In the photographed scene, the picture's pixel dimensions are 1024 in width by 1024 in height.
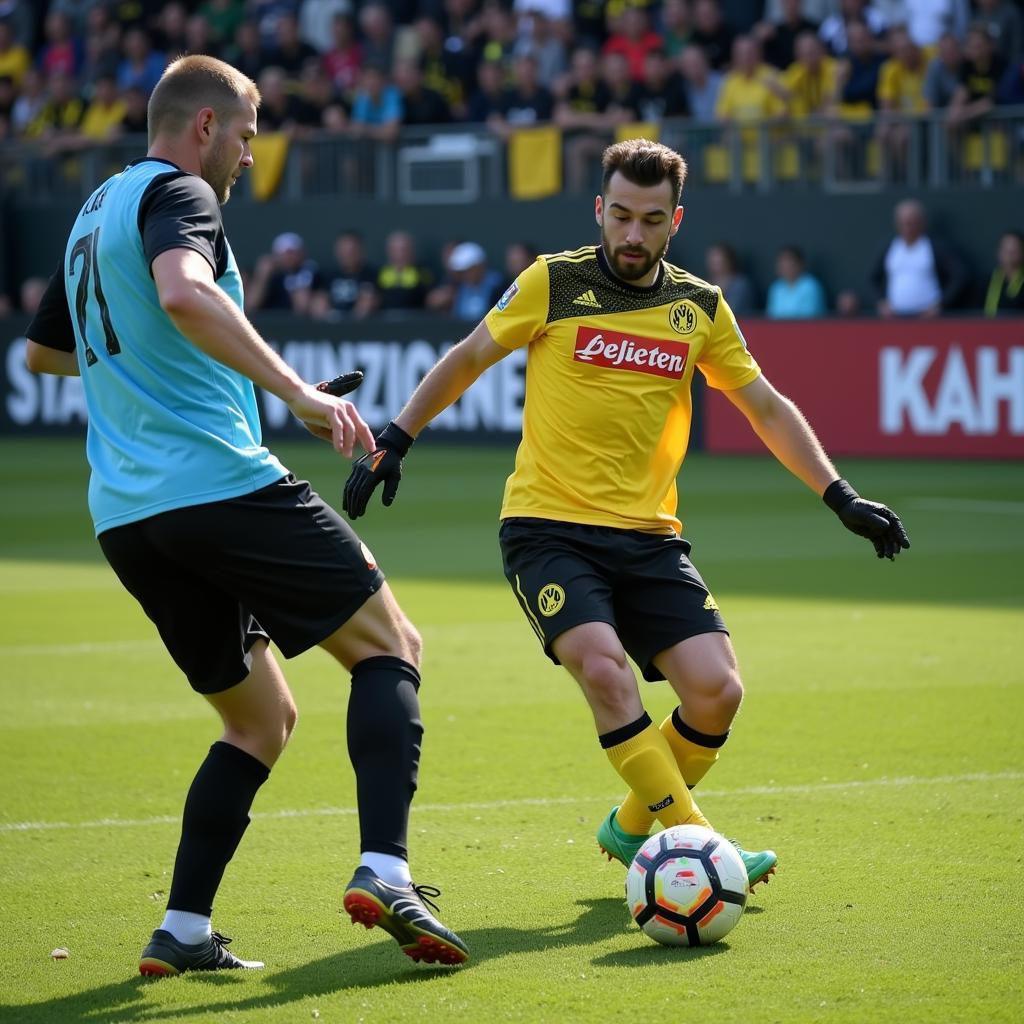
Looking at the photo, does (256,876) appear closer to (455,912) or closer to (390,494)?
(455,912)

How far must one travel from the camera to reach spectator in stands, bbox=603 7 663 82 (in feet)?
72.7

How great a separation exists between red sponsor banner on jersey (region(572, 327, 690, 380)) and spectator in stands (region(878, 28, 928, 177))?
14886 millimetres

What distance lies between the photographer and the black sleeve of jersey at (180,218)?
429 centimetres

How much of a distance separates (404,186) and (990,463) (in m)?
8.76

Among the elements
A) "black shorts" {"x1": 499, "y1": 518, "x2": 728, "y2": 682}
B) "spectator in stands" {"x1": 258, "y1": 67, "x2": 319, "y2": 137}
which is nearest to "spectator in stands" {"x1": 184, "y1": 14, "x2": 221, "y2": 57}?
"spectator in stands" {"x1": 258, "y1": 67, "x2": 319, "y2": 137}

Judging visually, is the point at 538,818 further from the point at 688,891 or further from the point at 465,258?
the point at 465,258

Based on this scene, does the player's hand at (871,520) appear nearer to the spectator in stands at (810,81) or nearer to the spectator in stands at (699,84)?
the spectator in stands at (810,81)

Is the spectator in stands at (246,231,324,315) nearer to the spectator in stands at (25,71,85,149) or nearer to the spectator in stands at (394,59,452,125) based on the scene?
the spectator in stands at (394,59,452,125)

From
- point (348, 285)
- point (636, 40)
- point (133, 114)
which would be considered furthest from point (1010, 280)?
point (133, 114)

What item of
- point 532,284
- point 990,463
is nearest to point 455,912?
point 532,284

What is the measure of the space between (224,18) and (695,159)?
8572 mm

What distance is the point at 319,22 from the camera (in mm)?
26016

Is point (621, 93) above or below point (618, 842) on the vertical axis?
above

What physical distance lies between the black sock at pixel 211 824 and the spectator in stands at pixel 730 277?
53.5 feet
